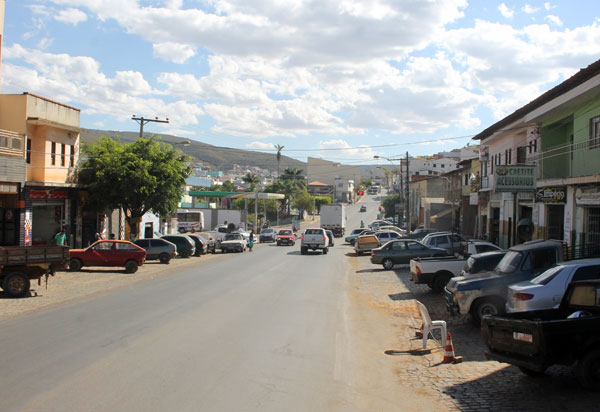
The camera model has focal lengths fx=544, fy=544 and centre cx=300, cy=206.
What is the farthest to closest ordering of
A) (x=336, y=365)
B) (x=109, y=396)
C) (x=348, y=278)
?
1. (x=348, y=278)
2. (x=336, y=365)
3. (x=109, y=396)

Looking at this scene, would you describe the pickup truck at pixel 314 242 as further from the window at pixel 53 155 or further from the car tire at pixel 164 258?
the window at pixel 53 155

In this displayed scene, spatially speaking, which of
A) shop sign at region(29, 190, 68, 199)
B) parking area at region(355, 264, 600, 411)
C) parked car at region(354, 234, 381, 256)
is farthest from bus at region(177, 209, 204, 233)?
parking area at region(355, 264, 600, 411)

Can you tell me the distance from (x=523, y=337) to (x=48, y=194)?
2598cm

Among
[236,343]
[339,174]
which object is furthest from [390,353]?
[339,174]

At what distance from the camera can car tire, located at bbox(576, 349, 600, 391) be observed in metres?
7.43

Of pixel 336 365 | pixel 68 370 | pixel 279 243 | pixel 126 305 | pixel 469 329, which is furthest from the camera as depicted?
pixel 279 243

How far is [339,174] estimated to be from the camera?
636 ft

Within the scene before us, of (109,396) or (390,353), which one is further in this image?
(390,353)

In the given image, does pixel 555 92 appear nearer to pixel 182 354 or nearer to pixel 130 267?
pixel 182 354

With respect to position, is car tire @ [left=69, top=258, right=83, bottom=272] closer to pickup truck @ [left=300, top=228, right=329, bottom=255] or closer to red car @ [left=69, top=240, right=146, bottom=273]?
red car @ [left=69, top=240, right=146, bottom=273]

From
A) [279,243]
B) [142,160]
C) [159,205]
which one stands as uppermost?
[142,160]

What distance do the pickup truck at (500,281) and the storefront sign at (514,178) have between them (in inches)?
316

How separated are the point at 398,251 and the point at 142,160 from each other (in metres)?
14.6

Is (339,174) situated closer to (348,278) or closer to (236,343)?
(348,278)
